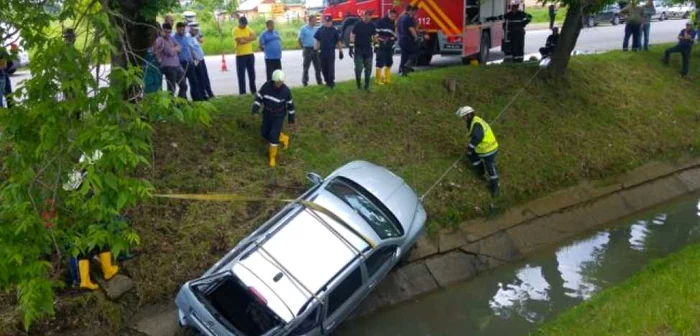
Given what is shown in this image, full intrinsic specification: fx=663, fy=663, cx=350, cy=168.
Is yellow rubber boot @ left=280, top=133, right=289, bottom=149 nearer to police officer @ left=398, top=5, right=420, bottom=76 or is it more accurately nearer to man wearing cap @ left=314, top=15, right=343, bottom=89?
man wearing cap @ left=314, top=15, right=343, bottom=89

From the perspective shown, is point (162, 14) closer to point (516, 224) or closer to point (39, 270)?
point (39, 270)

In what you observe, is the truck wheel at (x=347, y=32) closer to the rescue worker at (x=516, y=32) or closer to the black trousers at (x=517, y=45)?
the rescue worker at (x=516, y=32)

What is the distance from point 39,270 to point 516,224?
959 centimetres

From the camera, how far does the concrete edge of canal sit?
33.9ft

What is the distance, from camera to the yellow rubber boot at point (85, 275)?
865 centimetres

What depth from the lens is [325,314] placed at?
820 centimetres

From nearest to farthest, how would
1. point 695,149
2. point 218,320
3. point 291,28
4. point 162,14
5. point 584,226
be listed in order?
point 218,320, point 162,14, point 584,226, point 695,149, point 291,28

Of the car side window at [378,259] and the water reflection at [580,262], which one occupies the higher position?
the car side window at [378,259]

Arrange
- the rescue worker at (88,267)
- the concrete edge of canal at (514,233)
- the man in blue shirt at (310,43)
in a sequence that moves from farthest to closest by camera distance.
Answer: the man in blue shirt at (310,43) → the concrete edge of canal at (514,233) → the rescue worker at (88,267)

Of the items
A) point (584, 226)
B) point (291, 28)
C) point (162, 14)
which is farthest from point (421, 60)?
point (291, 28)

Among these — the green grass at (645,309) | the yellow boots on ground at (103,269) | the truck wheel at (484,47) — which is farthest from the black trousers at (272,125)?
the truck wheel at (484,47)

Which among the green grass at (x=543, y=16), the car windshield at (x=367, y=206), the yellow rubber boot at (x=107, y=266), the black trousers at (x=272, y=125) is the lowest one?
the yellow rubber boot at (x=107, y=266)

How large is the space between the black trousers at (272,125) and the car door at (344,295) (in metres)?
3.64

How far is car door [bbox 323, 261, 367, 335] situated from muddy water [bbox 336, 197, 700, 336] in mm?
1102
